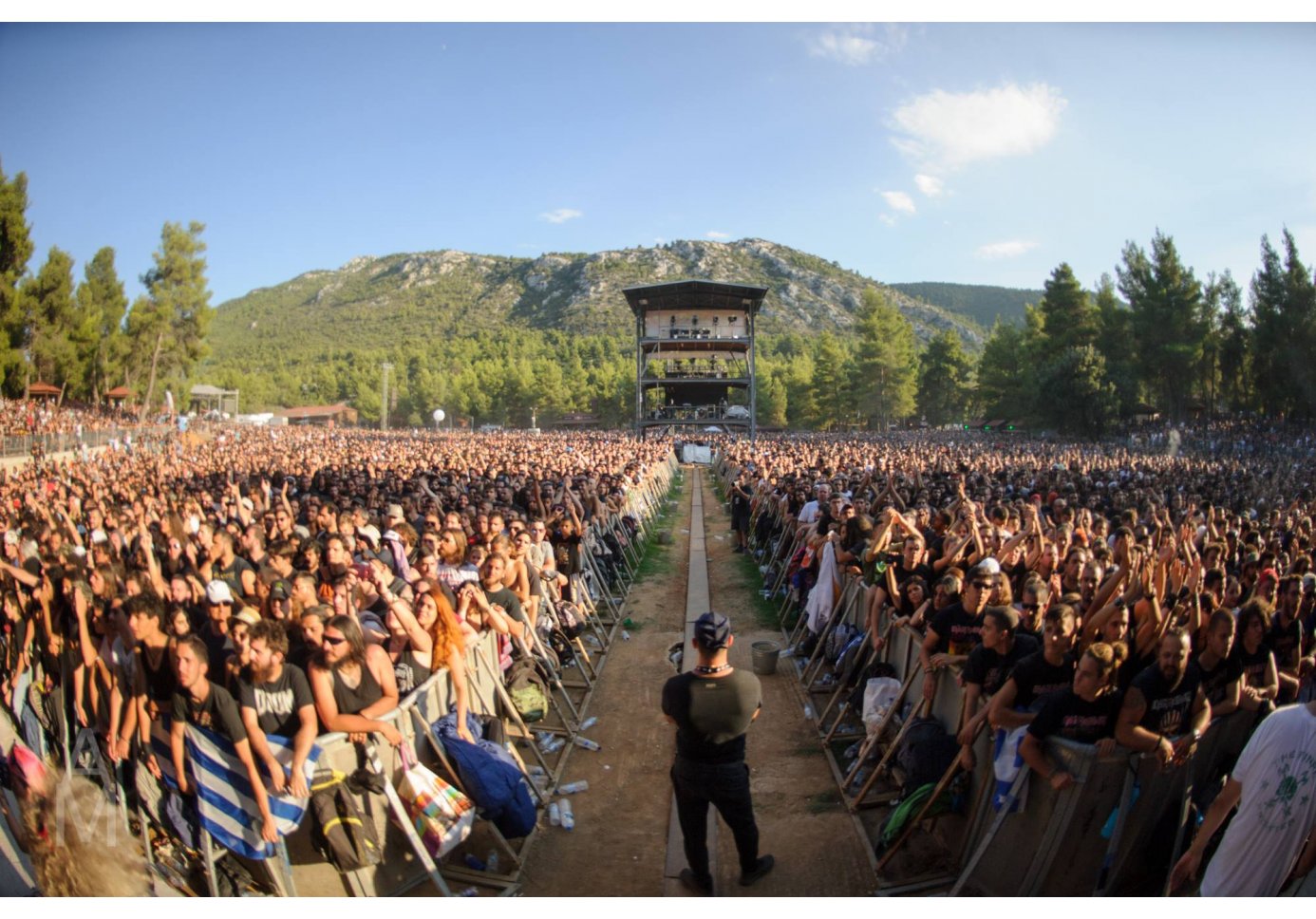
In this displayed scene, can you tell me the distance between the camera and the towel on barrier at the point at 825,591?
8836 millimetres

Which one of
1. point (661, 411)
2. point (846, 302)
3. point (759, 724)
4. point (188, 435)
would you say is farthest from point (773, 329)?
point (759, 724)

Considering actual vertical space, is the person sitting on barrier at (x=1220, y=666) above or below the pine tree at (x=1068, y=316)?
below

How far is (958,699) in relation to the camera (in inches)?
199

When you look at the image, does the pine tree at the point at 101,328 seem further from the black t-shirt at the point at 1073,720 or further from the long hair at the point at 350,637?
the black t-shirt at the point at 1073,720

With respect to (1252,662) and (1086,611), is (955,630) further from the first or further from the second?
(1252,662)

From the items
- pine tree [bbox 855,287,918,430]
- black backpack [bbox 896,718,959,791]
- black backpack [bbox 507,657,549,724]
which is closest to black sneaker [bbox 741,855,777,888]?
black backpack [bbox 896,718,959,791]

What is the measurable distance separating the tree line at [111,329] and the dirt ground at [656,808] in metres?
21.9

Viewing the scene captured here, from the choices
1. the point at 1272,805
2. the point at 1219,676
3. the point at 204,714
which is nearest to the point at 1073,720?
the point at 1272,805

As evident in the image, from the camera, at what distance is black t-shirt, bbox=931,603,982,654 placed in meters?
5.43

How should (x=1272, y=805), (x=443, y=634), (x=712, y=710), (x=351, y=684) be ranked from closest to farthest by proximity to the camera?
(x=1272, y=805)
(x=712, y=710)
(x=351, y=684)
(x=443, y=634)

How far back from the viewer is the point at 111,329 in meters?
40.5

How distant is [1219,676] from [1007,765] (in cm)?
135

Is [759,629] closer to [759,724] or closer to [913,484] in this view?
[759,724]

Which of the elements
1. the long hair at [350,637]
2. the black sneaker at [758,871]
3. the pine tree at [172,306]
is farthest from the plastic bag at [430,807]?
the pine tree at [172,306]
